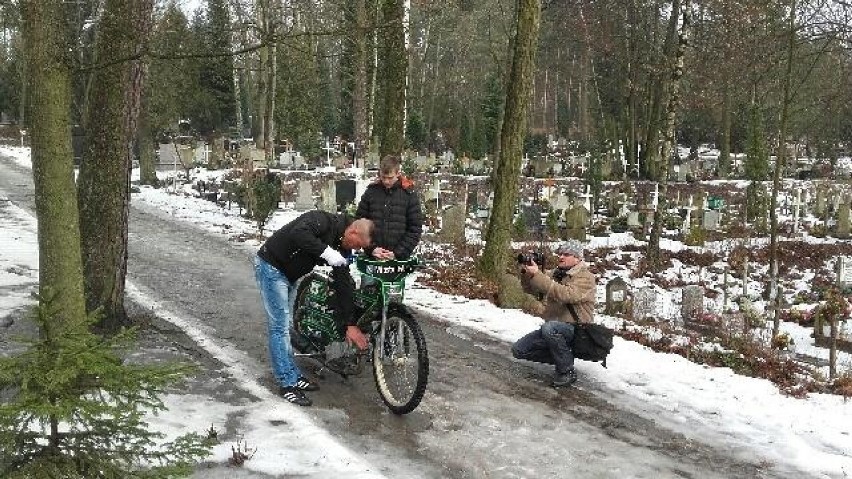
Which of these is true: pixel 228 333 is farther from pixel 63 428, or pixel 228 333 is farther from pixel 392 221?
pixel 63 428

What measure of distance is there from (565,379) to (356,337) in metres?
1.97

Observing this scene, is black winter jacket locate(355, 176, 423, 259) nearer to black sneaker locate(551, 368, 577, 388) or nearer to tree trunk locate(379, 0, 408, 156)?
black sneaker locate(551, 368, 577, 388)

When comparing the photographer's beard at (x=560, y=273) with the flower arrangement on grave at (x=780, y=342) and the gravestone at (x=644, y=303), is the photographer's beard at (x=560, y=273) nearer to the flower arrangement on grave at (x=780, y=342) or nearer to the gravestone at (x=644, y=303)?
the flower arrangement on grave at (x=780, y=342)

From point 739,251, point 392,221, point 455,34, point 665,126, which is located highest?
point 455,34

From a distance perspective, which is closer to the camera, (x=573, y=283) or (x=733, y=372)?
(x=573, y=283)

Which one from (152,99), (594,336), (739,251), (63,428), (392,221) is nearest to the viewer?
(63,428)

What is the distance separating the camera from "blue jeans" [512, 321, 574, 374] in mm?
6875

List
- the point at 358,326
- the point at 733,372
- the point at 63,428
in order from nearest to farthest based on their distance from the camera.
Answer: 1. the point at 63,428
2. the point at 358,326
3. the point at 733,372

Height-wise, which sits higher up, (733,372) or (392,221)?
(392,221)

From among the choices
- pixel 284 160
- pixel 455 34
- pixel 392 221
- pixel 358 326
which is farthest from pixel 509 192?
pixel 455 34

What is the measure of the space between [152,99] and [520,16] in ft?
76.4

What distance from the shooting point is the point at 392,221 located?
8203mm

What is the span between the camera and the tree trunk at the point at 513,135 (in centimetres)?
1047

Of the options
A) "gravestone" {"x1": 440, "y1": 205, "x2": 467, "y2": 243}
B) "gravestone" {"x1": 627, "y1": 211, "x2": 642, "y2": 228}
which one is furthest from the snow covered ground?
"gravestone" {"x1": 627, "y1": 211, "x2": 642, "y2": 228}
